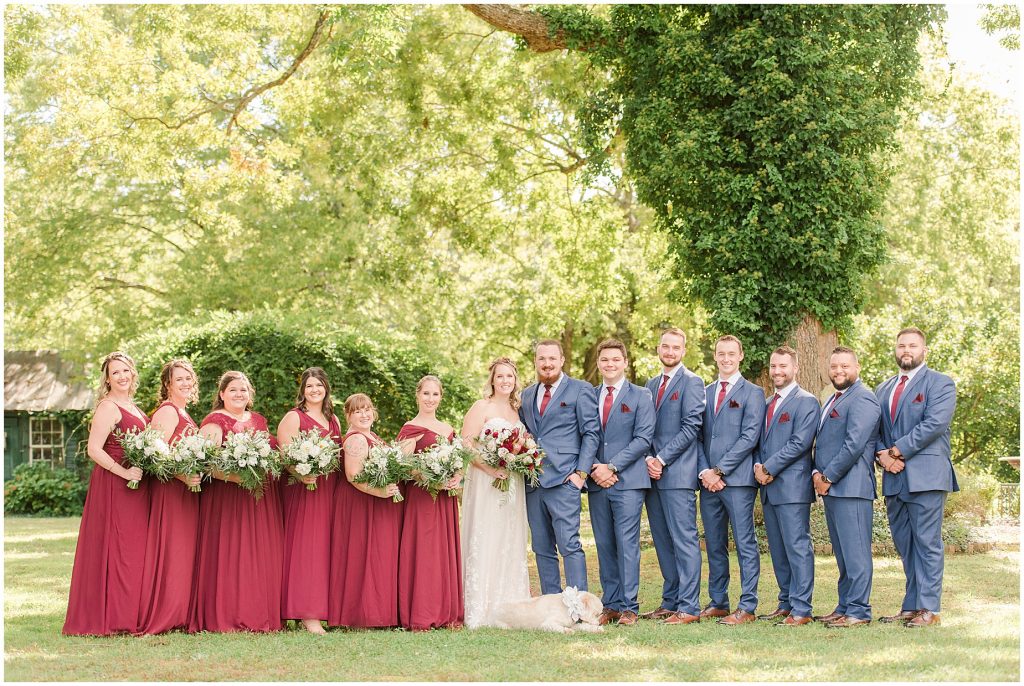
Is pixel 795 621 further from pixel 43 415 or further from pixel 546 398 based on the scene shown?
pixel 43 415

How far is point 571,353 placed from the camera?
93.5ft

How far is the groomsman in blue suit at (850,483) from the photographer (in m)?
8.05

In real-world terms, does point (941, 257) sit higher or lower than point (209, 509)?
higher

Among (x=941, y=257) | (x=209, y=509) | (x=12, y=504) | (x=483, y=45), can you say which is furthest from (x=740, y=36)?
(x=12, y=504)

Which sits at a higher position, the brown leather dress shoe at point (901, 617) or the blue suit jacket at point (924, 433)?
the blue suit jacket at point (924, 433)

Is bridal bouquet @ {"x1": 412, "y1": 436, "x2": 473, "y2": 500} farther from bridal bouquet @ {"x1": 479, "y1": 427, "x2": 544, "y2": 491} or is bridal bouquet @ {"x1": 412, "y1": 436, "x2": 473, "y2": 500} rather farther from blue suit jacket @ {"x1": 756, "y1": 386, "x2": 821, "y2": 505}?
blue suit jacket @ {"x1": 756, "y1": 386, "x2": 821, "y2": 505}

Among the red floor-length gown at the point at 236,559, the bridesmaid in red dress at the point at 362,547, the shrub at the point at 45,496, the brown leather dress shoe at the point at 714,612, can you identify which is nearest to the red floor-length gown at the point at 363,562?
the bridesmaid in red dress at the point at 362,547

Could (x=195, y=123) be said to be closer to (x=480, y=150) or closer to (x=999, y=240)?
(x=480, y=150)

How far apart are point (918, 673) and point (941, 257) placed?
21103 millimetres

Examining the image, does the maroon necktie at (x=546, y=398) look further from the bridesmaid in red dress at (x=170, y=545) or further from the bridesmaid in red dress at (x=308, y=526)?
the bridesmaid in red dress at (x=170, y=545)

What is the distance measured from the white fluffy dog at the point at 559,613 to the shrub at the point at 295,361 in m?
6.42

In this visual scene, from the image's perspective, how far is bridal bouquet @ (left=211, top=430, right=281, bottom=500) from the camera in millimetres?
7801

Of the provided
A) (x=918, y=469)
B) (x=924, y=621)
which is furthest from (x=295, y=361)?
(x=924, y=621)

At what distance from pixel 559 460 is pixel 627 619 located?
138 cm
